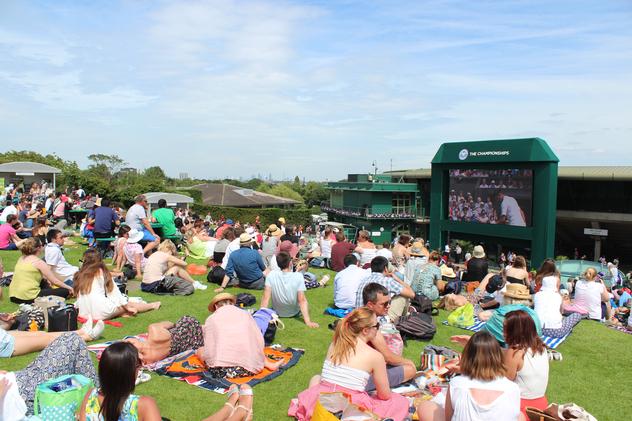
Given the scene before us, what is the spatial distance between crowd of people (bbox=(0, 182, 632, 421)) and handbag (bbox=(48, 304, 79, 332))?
10.0 inches

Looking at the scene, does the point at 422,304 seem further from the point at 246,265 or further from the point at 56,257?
the point at 56,257

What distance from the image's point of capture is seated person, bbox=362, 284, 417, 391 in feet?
16.6

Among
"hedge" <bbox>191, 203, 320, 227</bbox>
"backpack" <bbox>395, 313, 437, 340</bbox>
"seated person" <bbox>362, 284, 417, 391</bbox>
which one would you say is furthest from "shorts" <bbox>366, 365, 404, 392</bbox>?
"hedge" <bbox>191, 203, 320, 227</bbox>

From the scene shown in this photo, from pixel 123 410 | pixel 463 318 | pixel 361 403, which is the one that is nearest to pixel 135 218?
pixel 463 318

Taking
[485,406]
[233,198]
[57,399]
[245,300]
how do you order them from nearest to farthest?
1. [485,406]
2. [57,399]
3. [245,300]
4. [233,198]

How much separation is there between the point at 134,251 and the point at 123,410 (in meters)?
7.95

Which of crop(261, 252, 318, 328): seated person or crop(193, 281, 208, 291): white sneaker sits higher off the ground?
crop(261, 252, 318, 328): seated person

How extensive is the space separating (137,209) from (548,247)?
24.1 metres

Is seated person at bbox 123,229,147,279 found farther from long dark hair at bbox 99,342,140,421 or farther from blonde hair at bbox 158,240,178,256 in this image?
long dark hair at bbox 99,342,140,421

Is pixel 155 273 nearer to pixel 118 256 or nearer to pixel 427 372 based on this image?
pixel 118 256

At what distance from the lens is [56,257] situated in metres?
9.07

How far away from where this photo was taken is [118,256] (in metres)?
11.3

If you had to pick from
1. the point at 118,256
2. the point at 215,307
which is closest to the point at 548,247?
the point at 118,256

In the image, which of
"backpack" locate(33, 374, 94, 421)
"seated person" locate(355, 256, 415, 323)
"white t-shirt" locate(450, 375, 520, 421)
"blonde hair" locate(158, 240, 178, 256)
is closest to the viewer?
"white t-shirt" locate(450, 375, 520, 421)
